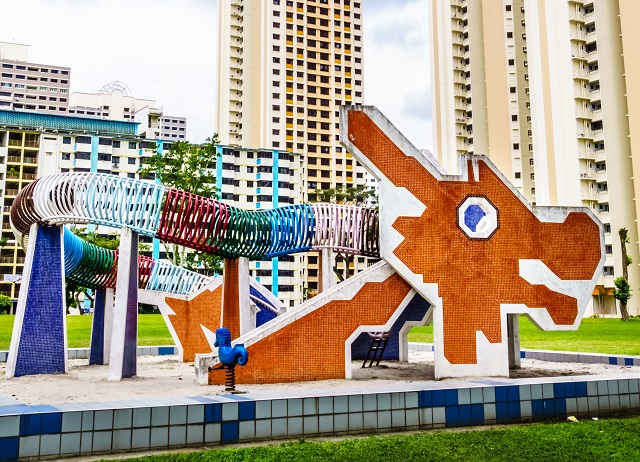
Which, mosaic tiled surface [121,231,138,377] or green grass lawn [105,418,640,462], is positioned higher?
mosaic tiled surface [121,231,138,377]

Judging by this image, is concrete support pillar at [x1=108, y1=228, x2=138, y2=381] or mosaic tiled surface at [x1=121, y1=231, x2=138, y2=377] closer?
concrete support pillar at [x1=108, y1=228, x2=138, y2=381]

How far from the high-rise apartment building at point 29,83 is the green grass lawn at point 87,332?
80.6 m

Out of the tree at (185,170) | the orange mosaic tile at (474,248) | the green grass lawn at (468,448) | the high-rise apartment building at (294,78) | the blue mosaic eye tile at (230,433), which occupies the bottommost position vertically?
the green grass lawn at (468,448)

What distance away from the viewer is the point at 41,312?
15.3 m

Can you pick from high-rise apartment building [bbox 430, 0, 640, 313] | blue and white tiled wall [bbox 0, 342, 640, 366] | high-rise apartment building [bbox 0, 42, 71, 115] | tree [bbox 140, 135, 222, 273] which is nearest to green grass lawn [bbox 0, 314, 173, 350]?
tree [bbox 140, 135, 222, 273]

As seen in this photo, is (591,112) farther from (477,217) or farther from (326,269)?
(477,217)

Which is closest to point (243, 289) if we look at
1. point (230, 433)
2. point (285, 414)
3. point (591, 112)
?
point (285, 414)

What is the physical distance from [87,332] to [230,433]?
27021mm

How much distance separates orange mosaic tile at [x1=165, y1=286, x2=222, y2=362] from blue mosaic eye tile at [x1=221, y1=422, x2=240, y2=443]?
11657mm

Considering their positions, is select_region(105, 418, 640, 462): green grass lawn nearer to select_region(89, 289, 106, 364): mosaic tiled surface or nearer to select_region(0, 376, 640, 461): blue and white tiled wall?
select_region(0, 376, 640, 461): blue and white tiled wall

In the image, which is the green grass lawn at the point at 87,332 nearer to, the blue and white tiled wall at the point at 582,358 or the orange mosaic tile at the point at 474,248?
the blue and white tiled wall at the point at 582,358

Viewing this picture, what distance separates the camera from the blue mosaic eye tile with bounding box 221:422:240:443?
796 centimetres

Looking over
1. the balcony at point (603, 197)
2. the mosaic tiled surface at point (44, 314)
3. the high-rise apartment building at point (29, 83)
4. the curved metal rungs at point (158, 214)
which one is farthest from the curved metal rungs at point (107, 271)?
the high-rise apartment building at point (29, 83)

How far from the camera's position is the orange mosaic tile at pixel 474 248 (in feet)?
43.8
